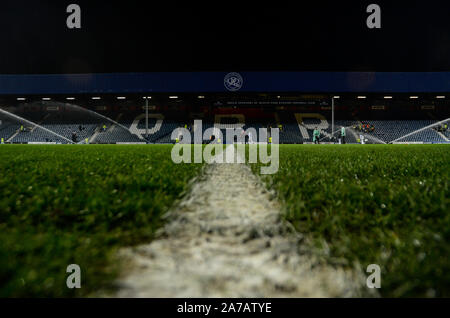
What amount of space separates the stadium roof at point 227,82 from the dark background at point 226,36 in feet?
2.92

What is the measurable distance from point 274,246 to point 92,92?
31.4 meters

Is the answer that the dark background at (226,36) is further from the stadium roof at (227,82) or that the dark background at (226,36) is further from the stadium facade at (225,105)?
the stadium facade at (225,105)

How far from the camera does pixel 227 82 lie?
1024 inches

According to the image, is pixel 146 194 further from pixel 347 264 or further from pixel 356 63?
pixel 356 63

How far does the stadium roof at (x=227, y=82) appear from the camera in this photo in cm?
2555

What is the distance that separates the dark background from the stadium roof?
0.89 m

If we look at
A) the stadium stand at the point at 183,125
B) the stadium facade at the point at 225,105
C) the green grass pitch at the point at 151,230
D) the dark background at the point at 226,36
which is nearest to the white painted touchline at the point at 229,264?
the green grass pitch at the point at 151,230

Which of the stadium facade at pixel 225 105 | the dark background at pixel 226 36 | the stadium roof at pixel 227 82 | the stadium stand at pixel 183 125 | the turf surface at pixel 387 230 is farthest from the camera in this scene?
the stadium stand at pixel 183 125

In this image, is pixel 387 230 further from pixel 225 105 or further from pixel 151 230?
pixel 225 105

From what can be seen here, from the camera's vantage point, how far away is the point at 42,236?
799 millimetres

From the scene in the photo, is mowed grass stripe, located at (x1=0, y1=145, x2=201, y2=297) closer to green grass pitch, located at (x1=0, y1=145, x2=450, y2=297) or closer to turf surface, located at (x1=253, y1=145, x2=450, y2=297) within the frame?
green grass pitch, located at (x1=0, y1=145, x2=450, y2=297)

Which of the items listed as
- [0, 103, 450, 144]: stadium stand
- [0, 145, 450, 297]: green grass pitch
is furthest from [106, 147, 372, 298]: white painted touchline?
[0, 103, 450, 144]: stadium stand

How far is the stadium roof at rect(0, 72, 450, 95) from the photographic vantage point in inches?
1006

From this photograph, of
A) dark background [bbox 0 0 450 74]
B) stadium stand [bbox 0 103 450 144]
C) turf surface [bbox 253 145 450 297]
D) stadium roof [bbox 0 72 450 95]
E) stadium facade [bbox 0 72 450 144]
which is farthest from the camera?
stadium stand [bbox 0 103 450 144]
